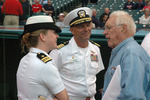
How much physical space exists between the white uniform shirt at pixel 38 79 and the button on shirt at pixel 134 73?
1.71 ft

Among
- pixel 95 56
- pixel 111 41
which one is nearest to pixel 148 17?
pixel 95 56

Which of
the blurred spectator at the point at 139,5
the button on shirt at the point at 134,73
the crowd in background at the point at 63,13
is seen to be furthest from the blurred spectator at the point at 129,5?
the button on shirt at the point at 134,73

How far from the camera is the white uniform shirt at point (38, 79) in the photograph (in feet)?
A: 7.04

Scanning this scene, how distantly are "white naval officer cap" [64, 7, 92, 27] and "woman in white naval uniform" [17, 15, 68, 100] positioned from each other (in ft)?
3.30

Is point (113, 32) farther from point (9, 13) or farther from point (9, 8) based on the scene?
point (9, 13)

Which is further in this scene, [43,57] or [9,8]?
[9,8]

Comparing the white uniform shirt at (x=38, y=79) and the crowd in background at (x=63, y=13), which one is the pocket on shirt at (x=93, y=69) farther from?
the crowd in background at (x=63, y=13)

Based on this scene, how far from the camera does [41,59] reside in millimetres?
2205

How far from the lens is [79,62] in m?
3.30

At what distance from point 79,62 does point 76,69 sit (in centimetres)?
10

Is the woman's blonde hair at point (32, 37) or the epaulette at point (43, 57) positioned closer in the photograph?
the epaulette at point (43, 57)

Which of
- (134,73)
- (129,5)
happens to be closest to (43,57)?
(134,73)

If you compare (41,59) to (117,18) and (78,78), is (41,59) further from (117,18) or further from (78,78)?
(78,78)

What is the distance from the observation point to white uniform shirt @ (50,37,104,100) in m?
3.21
